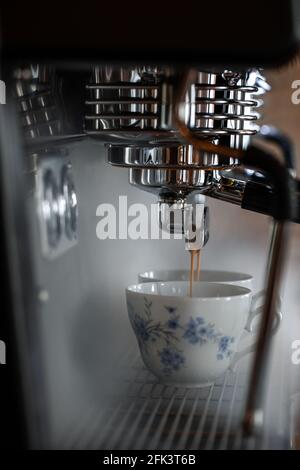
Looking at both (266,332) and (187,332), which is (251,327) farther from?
(266,332)

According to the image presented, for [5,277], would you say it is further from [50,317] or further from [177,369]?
[177,369]

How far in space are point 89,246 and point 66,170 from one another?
3.6 inches

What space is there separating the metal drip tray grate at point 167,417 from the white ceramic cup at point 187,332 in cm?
1

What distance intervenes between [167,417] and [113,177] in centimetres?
22

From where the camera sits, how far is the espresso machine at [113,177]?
0.30m

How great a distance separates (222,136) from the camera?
50 cm

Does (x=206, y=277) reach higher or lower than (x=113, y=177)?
lower

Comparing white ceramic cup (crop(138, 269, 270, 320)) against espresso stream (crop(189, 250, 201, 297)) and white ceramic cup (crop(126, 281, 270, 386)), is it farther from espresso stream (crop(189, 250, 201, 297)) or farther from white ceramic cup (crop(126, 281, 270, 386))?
white ceramic cup (crop(126, 281, 270, 386))

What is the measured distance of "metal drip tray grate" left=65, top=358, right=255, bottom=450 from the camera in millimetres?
412

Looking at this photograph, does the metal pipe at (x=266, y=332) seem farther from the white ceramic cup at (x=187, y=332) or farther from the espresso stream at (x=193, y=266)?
the espresso stream at (x=193, y=266)

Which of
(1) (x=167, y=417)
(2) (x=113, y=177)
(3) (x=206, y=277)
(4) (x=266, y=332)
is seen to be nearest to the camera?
(4) (x=266, y=332)

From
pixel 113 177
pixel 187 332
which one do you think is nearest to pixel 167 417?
pixel 187 332

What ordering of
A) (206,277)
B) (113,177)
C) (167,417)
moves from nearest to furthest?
(167,417) < (113,177) < (206,277)

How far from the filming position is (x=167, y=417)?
18.4 inches
